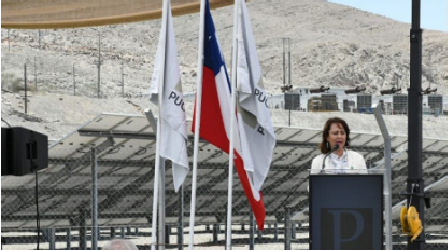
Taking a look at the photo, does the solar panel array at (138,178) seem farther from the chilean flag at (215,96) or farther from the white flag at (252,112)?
the white flag at (252,112)

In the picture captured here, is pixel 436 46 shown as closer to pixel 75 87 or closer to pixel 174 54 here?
pixel 75 87

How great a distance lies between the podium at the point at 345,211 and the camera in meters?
6.96

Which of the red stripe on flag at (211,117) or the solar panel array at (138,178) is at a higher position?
the red stripe on flag at (211,117)

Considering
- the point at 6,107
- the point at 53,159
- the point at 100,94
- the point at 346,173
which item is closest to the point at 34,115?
the point at 6,107

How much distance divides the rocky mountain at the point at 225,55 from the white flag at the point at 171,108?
59364mm

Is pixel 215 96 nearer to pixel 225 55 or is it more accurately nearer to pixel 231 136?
pixel 231 136

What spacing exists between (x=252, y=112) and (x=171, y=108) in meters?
0.60

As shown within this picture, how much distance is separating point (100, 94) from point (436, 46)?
61.0 metres

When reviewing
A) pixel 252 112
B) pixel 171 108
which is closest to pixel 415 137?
pixel 252 112

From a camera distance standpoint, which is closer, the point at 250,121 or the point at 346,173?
the point at 346,173

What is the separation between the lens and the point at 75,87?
103312 mm

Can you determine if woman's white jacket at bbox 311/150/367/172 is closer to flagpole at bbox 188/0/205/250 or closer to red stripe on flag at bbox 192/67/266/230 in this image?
flagpole at bbox 188/0/205/250

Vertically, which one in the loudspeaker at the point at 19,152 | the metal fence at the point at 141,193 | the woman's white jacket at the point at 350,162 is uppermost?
the loudspeaker at the point at 19,152

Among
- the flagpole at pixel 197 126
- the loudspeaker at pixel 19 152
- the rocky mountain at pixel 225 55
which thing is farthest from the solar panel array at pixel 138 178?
the rocky mountain at pixel 225 55
